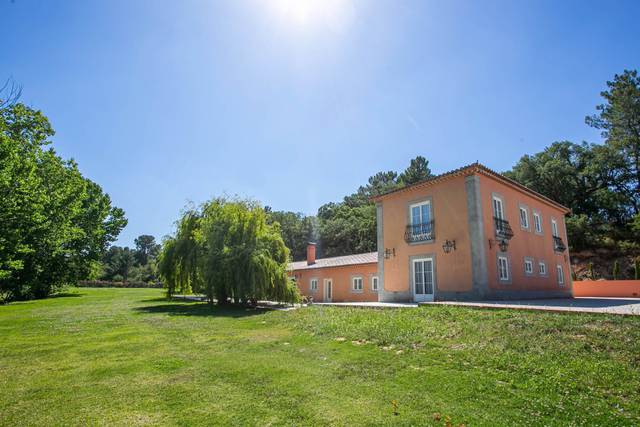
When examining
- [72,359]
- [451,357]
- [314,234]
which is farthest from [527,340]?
[314,234]

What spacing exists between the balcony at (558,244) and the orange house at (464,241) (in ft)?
5.08

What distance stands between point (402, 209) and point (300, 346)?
480 inches

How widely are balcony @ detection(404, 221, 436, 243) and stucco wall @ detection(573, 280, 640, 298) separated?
15.8m

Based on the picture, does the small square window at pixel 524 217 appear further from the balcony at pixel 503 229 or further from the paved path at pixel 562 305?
the paved path at pixel 562 305

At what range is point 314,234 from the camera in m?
51.3

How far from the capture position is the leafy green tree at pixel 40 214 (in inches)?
602

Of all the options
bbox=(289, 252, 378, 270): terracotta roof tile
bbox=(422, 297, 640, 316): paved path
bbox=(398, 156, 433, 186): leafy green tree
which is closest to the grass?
bbox=(422, 297, 640, 316): paved path

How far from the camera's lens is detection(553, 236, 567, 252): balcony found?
70.5ft

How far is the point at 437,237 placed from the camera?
16375mm

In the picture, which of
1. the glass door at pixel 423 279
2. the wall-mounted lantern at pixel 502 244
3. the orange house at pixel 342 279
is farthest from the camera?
the orange house at pixel 342 279

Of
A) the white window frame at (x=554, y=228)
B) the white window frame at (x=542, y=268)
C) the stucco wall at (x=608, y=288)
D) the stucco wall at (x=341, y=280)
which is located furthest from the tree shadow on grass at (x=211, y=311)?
the stucco wall at (x=608, y=288)

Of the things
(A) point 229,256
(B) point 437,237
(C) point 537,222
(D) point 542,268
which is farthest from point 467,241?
(A) point 229,256

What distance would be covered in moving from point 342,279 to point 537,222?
12588 mm

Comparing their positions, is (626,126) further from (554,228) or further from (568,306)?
(568,306)
